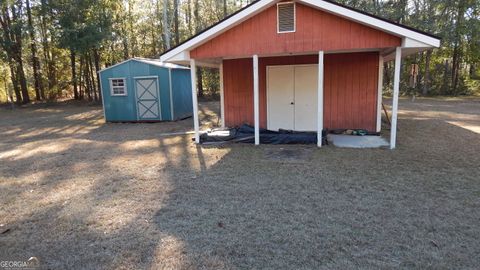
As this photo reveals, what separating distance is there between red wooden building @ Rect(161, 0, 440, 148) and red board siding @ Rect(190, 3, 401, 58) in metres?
0.02

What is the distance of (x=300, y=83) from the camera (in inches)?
337

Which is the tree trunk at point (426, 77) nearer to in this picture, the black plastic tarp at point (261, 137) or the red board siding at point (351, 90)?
the red board siding at point (351, 90)

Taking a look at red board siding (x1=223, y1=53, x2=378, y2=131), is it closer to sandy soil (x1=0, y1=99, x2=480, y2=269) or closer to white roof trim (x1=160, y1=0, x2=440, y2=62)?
sandy soil (x1=0, y1=99, x2=480, y2=269)

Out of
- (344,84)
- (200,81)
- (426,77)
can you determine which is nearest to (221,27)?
(344,84)

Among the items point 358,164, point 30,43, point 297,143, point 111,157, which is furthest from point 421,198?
point 30,43

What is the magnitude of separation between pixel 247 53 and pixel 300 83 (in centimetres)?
214

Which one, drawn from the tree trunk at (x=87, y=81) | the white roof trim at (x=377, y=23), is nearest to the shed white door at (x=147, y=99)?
the white roof trim at (x=377, y=23)

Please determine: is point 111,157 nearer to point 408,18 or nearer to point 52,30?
point 52,30

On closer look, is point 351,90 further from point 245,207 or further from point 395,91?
point 245,207

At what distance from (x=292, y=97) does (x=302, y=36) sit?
230 cm

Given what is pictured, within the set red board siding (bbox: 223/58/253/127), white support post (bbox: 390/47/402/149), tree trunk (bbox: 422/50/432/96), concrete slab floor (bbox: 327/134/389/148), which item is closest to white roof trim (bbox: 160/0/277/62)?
red board siding (bbox: 223/58/253/127)

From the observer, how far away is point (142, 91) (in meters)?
12.3

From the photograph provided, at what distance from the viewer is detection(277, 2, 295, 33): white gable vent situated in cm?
665

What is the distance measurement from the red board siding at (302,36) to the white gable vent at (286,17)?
86mm
